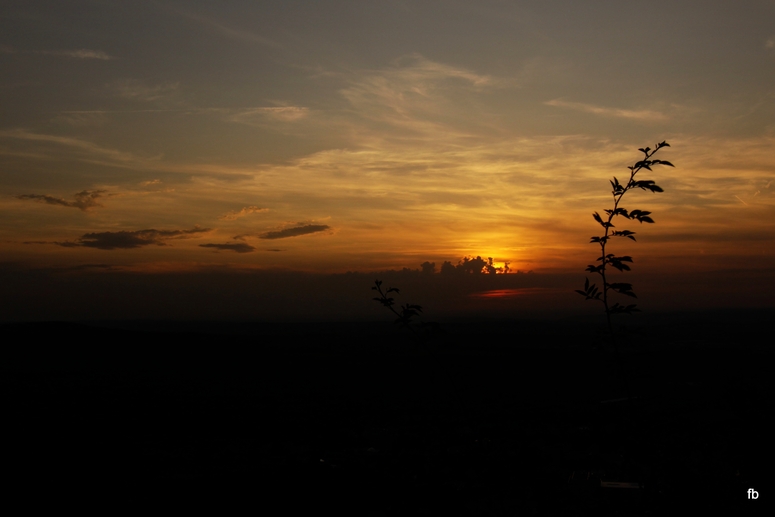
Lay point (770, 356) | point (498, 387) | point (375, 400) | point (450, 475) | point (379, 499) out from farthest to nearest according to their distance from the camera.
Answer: point (770, 356) → point (498, 387) → point (375, 400) → point (450, 475) → point (379, 499)

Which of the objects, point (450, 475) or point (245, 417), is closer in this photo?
point (450, 475)

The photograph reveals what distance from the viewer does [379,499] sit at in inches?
313

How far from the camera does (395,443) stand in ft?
36.5

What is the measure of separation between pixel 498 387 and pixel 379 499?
44.9ft

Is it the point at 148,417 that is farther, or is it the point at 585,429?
the point at 148,417

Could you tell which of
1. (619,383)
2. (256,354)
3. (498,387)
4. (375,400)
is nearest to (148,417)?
(375,400)

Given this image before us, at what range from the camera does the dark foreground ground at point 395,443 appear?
7520 mm

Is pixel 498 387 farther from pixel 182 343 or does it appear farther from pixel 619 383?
pixel 182 343

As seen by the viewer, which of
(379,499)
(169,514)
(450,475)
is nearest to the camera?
(169,514)

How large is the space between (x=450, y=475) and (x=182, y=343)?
1194 inches

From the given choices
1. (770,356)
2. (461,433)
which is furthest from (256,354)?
(770,356)

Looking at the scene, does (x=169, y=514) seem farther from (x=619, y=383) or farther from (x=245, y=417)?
(x=619, y=383)

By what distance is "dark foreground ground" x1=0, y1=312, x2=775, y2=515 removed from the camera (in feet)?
24.7

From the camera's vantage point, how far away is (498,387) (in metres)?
20.9
